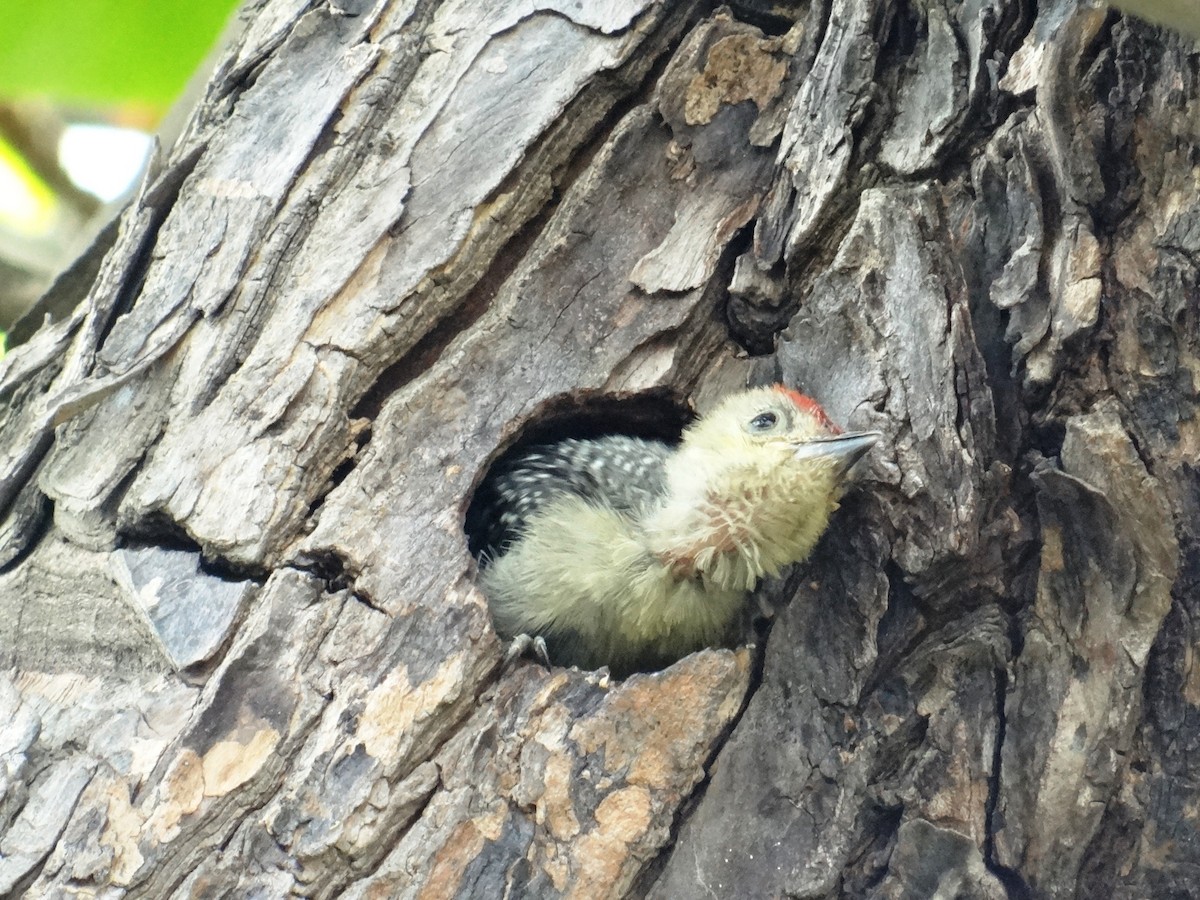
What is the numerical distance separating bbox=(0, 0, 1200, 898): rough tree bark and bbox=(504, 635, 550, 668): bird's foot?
2.9 inches

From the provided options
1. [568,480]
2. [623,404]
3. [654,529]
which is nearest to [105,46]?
[623,404]

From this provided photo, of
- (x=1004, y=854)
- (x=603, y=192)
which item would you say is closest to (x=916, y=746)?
(x=1004, y=854)

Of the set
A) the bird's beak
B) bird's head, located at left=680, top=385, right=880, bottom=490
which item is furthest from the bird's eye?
the bird's beak

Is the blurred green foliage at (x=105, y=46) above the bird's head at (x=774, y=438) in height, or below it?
above

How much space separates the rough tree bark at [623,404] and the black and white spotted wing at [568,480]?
0.31m

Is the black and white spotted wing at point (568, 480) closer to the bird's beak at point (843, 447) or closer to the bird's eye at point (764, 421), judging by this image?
the bird's eye at point (764, 421)

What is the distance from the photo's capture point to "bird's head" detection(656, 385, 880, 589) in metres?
2.89

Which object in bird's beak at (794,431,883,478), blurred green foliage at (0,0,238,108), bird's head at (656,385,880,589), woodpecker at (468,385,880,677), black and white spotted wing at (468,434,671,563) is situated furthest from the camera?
black and white spotted wing at (468,434,671,563)

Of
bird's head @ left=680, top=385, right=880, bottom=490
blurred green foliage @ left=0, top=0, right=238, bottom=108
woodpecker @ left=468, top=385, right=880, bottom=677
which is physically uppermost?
blurred green foliage @ left=0, top=0, right=238, bottom=108

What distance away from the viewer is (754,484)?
319cm

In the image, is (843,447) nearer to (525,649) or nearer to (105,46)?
(525,649)

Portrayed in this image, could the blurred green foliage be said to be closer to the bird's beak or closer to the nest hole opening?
the nest hole opening

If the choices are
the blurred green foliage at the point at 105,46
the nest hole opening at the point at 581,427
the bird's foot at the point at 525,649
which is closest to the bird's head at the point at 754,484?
the nest hole opening at the point at 581,427

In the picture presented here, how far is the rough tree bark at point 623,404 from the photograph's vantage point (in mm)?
2520
